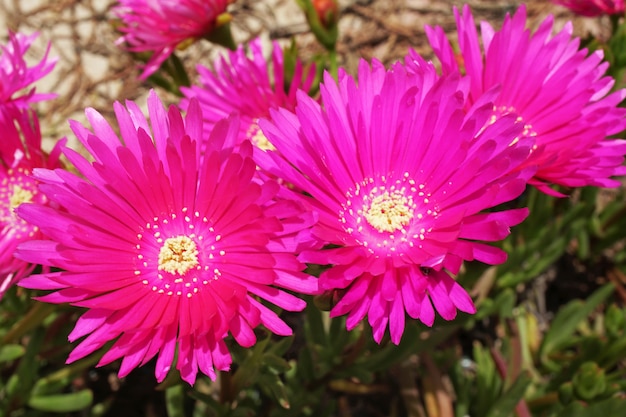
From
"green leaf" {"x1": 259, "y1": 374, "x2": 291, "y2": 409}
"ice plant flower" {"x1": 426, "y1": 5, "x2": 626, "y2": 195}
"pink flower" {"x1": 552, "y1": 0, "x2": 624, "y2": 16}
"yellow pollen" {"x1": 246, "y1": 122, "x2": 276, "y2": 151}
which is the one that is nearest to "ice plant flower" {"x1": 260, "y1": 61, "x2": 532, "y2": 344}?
"ice plant flower" {"x1": 426, "y1": 5, "x2": 626, "y2": 195}

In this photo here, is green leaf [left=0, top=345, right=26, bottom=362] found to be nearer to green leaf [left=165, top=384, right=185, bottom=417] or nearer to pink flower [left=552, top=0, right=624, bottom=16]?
green leaf [left=165, top=384, right=185, bottom=417]

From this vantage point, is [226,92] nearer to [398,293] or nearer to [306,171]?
[306,171]

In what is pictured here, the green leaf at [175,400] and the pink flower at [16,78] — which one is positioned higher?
the pink flower at [16,78]

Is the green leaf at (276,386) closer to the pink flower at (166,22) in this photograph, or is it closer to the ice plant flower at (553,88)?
the ice plant flower at (553,88)

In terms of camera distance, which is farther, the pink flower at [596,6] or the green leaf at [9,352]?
the pink flower at [596,6]

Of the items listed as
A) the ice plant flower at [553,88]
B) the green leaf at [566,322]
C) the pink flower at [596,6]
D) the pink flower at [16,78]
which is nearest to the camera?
the ice plant flower at [553,88]

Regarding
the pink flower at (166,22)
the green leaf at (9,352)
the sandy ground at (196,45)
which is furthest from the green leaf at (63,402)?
the sandy ground at (196,45)

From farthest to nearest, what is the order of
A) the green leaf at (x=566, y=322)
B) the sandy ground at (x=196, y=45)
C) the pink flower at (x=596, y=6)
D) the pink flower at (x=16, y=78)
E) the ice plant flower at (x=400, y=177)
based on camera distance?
the sandy ground at (x=196, y=45)
the green leaf at (x=566, y=322)
the pink flower at (x=596, y=6)
the pink flower at (x=16, y=78)
the ice plant flower at (x=400, y=177)
